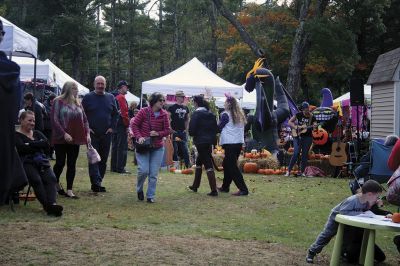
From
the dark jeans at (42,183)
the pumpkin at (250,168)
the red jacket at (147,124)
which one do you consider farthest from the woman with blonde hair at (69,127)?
the pumpkin at (250,168)

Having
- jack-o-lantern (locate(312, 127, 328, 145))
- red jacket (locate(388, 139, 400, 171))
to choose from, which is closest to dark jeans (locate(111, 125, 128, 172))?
jack-o-lantern (locate(312, 127, 328, 145))

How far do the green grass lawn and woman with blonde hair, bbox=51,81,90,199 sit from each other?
60 cm

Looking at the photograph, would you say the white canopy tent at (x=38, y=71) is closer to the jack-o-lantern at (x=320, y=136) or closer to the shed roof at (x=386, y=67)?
the jack-o-lantern at (x=320, y=136)

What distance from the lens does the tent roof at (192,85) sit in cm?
1900

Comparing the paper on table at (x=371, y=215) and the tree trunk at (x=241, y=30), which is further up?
the tree trunk at (x=241, y=30)

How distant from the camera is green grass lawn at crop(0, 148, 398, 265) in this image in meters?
6.97

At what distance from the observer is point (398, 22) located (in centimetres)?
3753

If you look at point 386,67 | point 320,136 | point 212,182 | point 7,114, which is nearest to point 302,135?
point 320,136

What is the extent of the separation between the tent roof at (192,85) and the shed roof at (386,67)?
4488 mm

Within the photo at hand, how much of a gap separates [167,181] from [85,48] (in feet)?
141

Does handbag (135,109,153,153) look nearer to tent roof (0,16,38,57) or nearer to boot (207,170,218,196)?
boot (207,170,218,196)

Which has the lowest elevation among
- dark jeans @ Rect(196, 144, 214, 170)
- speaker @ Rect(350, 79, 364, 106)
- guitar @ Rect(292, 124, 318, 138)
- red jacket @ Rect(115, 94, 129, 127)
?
dark jeans @ Rect(196, 144, 214, 170)

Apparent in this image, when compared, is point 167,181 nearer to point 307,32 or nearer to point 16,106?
point 16,106

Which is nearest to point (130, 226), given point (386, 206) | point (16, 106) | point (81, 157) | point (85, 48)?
point (16, 106)
